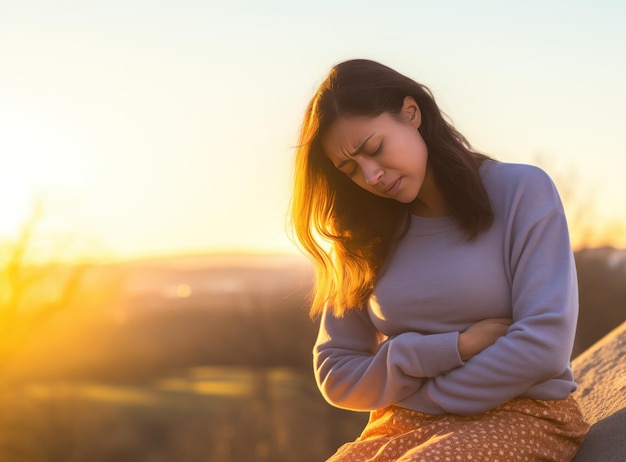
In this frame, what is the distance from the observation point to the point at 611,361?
12.7ft

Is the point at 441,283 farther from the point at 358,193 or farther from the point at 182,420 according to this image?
the point at 182,420

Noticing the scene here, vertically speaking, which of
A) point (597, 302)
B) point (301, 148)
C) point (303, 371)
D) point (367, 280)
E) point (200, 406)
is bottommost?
point (200, 406)

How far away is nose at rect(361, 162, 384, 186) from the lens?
8.68 feet

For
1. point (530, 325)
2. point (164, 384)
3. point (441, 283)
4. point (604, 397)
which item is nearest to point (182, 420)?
point (164, 384)

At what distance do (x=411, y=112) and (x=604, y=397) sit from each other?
1546mm

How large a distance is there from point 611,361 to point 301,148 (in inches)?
76.3

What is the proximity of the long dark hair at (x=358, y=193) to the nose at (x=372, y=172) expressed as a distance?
0.53ft

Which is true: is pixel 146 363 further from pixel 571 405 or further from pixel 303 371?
pixel 571 405

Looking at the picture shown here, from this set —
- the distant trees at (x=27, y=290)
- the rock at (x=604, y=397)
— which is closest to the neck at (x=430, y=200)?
the rock at (x=604, y=397)

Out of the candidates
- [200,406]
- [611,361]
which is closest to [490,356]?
[611,361]

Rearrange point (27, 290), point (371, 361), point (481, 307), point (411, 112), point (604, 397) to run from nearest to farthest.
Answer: point (481, 307), point (411, 112), point (371, 361), point (604, 397), point (27, 290)

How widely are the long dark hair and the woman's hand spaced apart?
287 millimetres

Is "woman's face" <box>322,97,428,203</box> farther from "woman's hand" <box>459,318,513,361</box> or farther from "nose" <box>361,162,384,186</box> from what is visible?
"woman's hand" <box>459,318,513,361</box>

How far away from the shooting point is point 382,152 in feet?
8.66
